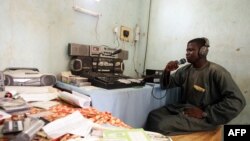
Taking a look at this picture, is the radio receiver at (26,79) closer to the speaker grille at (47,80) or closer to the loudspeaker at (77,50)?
the speaker grille at (47,80)

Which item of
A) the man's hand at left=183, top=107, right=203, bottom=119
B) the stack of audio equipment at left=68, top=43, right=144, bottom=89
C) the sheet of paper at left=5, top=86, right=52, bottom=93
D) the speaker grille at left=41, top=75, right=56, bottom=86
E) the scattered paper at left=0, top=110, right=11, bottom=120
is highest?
the stack of audio equipment at left=68, top=43, right=144, bottom=89

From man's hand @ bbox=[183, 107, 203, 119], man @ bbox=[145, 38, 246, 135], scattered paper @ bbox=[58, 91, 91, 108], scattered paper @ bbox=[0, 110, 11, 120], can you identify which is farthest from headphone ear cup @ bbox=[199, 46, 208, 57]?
scattered paper @ bbox=[0, 110, 11, 120]

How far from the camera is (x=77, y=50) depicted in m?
1.87

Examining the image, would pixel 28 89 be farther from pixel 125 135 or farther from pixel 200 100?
pixel 200 100

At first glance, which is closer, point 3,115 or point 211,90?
point 3,115

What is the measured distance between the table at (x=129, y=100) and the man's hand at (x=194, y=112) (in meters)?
0.33

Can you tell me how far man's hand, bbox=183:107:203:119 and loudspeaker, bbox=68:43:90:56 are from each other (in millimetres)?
1109

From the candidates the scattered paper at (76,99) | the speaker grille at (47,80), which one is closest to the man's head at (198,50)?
the scattered paper at (76,99)

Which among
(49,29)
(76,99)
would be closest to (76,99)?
(76,99)

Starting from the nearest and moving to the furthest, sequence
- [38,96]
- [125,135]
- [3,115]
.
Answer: [125,135]
[3,115]
[38,96]

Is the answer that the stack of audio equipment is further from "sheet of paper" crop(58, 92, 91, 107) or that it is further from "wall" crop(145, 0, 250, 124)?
"wall" crop(145, 0, 250, 124)

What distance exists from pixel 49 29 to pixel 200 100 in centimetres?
158

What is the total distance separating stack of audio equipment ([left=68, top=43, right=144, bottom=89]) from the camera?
5.66ft

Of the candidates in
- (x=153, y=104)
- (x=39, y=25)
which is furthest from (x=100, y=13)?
(x=153, y=104)
